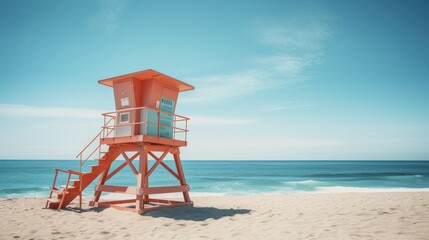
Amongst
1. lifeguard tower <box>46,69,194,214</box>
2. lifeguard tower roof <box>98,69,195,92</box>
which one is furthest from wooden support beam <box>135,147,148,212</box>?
lifeguard tower roof <box>98,69,195,92</box>

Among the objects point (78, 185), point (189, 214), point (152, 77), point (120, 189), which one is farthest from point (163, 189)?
point (152, 77)

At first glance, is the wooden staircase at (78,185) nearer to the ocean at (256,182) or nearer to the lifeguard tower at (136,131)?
the lifeguard tower at (136,131)

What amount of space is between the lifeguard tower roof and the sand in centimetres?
492

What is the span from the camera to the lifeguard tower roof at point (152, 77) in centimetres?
1022

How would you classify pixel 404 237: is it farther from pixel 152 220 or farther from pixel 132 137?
pixel 132 137

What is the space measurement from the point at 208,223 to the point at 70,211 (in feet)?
17.7

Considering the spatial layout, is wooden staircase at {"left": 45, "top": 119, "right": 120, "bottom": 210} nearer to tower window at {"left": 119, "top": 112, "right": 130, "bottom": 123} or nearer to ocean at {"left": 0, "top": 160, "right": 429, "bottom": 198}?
tower window at {"left": 119, "top": 112, "right": 130, "bottom": 123}

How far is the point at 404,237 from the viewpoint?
640 centimetres

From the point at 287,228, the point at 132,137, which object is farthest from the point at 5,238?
the point at 287,228

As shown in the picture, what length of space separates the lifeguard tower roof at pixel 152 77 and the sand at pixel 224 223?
492cm

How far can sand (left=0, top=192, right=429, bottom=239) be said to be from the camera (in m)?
7.10

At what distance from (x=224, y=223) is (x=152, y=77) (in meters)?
5.78

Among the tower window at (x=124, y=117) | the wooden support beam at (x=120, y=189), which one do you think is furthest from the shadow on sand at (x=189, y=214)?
the tower window at (x=124, y=117)

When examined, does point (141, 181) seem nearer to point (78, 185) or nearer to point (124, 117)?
point (124, 117)
